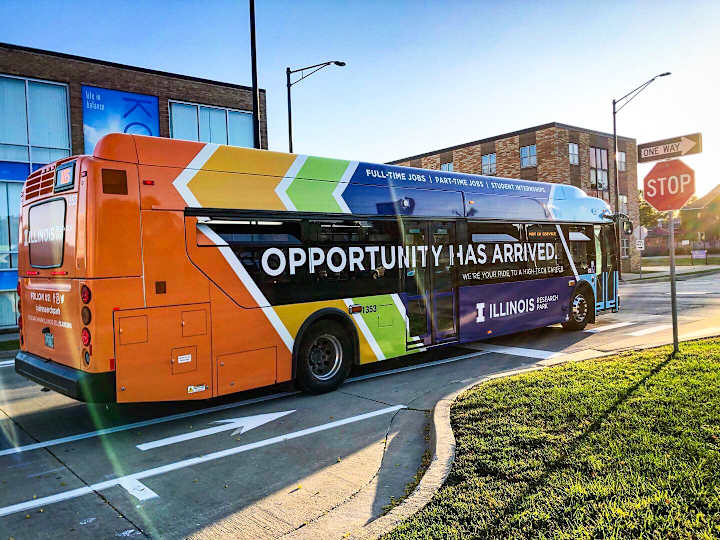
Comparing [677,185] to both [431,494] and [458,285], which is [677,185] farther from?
[431,494]

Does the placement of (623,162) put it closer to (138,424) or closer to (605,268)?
(605,268)

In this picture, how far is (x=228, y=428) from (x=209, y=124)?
1675 cm

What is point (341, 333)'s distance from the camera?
7.92 m

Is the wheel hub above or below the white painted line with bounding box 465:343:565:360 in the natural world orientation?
above

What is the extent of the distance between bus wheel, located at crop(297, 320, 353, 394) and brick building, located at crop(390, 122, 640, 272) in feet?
107

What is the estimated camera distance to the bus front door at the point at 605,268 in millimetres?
13023

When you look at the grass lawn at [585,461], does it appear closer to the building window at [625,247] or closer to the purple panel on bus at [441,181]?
the purple panel on bus at [441,181]

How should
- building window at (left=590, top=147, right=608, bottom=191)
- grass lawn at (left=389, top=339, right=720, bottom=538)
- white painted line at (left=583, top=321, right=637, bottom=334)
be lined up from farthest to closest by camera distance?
building window at (left=590, top=147, right=608, bottom=191) → white painted line at (left=583, top=321, right=637, bottom=334) → grass lawn at (left=389, top=339, right=720, bottom=538)

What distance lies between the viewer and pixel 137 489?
4699mm

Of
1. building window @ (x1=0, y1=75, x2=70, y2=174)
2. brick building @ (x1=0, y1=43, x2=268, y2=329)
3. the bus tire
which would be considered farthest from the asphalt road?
building window @ (x1=0, y1=75, x2=70, y2=174)

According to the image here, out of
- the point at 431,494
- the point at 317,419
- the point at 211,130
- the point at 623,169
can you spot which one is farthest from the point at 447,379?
the point at 623,169

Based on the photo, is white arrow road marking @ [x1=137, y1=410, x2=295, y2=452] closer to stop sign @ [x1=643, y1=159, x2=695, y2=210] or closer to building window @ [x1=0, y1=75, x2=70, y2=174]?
stop sign @ [x1=643, y1=159, x2=695, y2=210]

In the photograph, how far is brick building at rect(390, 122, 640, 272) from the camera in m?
37.9

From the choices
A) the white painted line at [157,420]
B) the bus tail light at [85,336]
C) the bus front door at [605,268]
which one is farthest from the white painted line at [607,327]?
the bus tail light at [85,336]
